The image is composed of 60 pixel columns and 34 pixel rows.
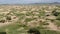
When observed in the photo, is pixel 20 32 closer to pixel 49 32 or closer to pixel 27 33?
pixel 27 33

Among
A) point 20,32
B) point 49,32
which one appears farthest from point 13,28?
point 49,32

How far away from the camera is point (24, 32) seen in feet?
82.2

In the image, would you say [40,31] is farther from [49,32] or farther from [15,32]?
[15,32]

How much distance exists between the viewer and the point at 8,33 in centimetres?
2380

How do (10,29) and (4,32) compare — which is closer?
(4,32)

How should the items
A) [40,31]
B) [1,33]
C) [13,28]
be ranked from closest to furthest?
1. [1,33]
2. [40,31]
3. [13,28]

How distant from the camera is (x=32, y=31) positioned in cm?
2466

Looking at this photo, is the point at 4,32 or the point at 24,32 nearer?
the point at 4,32

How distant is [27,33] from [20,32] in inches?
28.3

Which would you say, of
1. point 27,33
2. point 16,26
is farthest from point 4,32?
point 16,26

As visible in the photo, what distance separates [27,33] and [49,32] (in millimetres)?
2315

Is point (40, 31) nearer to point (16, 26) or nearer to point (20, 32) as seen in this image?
point (20, 32)

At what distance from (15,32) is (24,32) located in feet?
4.23

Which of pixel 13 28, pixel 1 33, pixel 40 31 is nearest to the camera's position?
pixel 1 33
